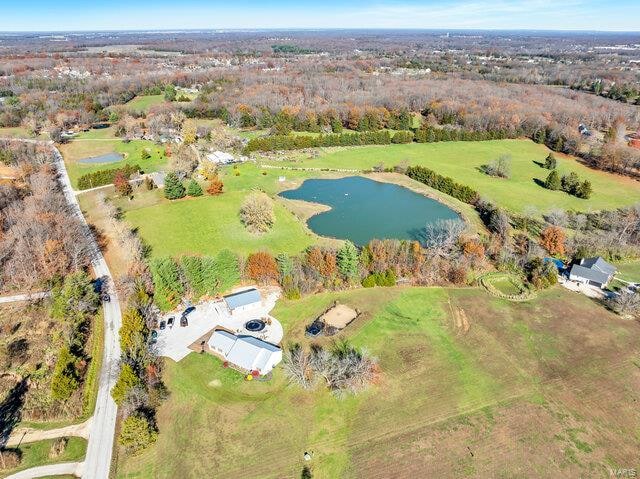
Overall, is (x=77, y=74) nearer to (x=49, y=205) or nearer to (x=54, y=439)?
(x=49, y=205)

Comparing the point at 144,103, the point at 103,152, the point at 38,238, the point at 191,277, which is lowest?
the point at 103,152

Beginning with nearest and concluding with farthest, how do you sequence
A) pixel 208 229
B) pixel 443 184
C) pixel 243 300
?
pixel 243 300 → pixel 208 229 → pixel 443 184

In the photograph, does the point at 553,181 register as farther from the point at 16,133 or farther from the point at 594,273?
the point at 16,133

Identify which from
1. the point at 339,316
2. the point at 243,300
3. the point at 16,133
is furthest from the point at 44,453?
the point at 16,133

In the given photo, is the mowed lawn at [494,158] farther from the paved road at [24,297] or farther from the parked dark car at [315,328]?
the paved road at [24,297]

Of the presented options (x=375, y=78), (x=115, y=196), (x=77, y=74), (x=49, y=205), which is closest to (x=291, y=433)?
(x=49, y=205)
